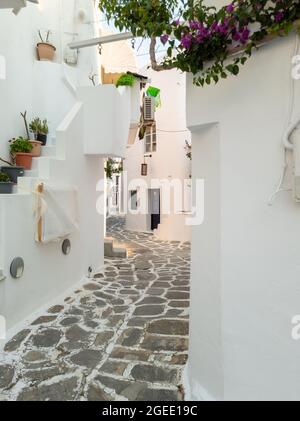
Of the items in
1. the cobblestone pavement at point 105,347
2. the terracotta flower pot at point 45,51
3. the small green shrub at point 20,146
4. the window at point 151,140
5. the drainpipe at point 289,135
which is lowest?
the cobblestone pavement at point 105,347

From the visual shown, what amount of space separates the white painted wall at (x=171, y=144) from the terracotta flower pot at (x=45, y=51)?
6.57m

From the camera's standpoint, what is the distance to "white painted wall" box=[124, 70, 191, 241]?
44.0 ft

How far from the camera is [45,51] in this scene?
23.6 ft

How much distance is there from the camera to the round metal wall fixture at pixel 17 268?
439 centimetres

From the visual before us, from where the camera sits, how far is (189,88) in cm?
273

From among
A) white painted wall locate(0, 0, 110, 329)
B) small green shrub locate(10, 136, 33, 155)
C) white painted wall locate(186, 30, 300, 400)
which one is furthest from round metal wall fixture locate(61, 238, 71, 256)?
white painted wall locate(186, 30, 300, 400)

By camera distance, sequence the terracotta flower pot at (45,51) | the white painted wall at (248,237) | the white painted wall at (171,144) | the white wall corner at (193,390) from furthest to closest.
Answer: the white painted wall at (171,144) < the terracotta flower pot at (45,51) < the white wall corner at (193,390) < the white painted wall at (248,237)

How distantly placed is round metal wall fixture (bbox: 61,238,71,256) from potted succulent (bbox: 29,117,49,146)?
7.34 ft

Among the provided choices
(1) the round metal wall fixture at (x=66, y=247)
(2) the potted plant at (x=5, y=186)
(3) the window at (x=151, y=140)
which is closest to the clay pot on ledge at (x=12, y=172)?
(2) the potted plant at (x=5, y=186)

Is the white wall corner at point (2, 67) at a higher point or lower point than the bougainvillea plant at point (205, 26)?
higher

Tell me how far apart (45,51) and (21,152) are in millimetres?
3067

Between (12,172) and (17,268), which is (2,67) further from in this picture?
(17,268)

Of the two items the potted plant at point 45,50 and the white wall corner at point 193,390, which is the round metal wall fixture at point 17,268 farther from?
the potted plant at point 45,50

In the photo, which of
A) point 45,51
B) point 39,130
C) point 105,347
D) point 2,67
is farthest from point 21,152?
point 105,347
